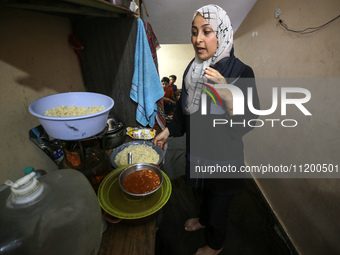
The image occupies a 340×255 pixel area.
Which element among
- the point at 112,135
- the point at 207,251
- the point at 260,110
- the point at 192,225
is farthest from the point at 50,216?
the point at 192,225

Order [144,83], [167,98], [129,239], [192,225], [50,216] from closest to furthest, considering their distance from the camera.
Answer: [50,216] → [129,239] → [144,83] → [192,225] → [167,98]

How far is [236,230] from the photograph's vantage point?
1.69 metres

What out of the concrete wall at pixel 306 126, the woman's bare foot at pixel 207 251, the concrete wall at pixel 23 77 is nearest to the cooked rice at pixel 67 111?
the concrete wall at pixel 23 77

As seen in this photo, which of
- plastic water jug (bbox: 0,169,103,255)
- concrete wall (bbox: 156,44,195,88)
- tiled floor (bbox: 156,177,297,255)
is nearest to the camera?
plastic water jug (bbox: 0,169,103,255)

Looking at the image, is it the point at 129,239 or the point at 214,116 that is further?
the point at 214,116

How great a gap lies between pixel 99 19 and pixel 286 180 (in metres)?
2.33

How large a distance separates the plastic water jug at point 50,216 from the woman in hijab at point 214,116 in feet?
2.60

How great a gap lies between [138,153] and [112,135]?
0.26 meters

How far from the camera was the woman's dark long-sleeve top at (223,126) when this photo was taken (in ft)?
3.13

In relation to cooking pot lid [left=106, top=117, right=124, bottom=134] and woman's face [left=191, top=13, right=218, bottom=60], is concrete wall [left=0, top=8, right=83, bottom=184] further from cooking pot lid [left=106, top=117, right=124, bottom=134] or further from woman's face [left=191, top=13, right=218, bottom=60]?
woman's face [left=191, top=13, right=218, bottom=60]

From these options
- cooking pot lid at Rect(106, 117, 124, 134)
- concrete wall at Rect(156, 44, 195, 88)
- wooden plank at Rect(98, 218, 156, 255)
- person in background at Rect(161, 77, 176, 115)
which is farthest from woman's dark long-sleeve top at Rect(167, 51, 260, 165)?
concrete wall at Rect(156, 44, 195, 88)

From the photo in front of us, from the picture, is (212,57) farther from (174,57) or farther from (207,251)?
(174,57)

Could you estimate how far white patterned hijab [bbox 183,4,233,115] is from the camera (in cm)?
95

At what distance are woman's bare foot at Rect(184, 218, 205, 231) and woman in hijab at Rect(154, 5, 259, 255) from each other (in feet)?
0.85
